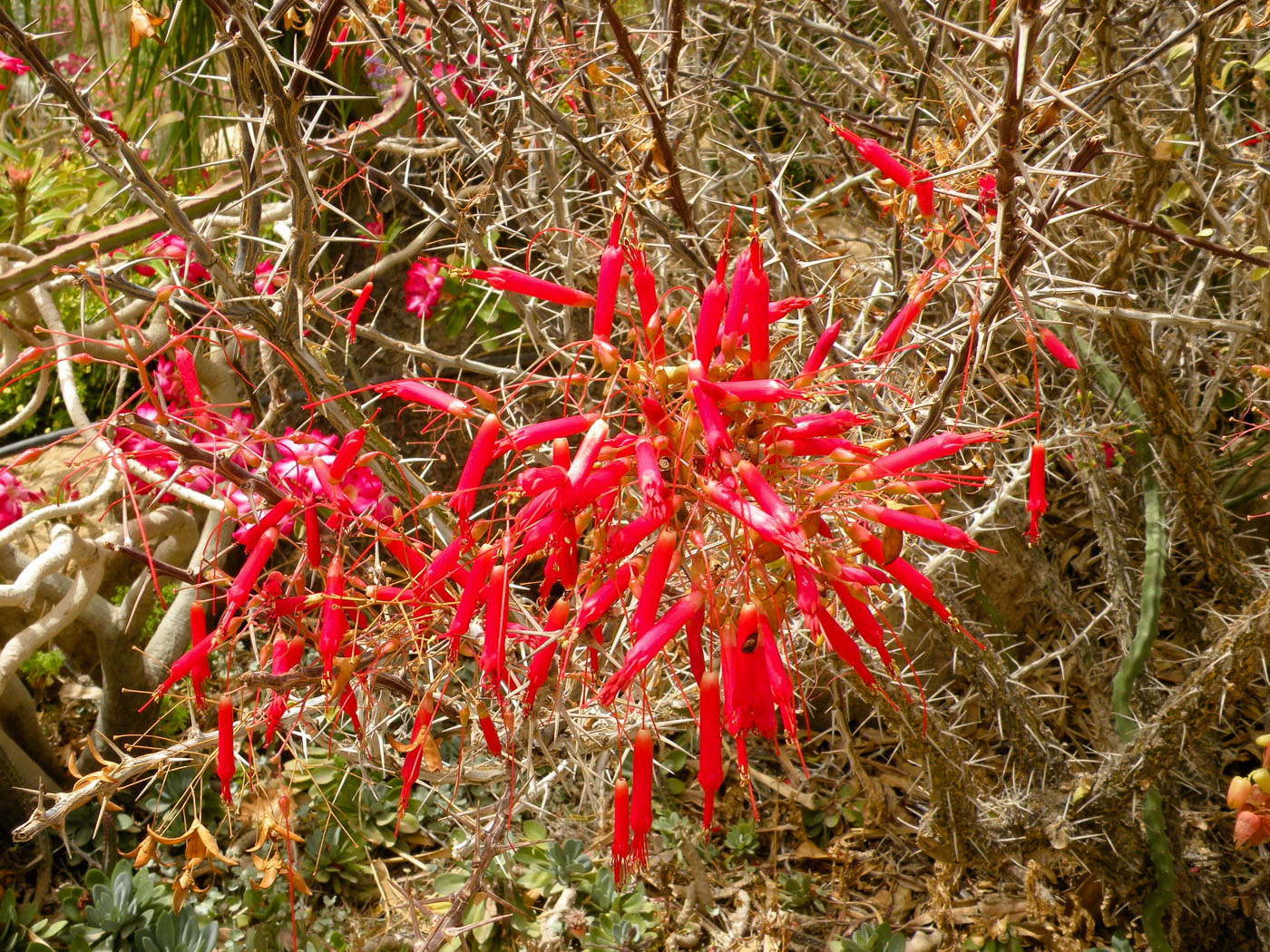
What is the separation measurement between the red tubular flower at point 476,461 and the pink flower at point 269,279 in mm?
642

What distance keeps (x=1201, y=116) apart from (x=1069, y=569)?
166cm

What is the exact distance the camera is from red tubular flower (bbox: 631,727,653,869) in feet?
3.07

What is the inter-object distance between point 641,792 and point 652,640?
18 cm

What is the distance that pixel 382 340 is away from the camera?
1802mm

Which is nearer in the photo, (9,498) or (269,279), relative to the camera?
(269,279)

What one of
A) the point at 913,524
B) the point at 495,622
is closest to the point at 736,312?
the point at 913,524

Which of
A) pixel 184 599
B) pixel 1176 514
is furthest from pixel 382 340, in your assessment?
pixel 1176 514

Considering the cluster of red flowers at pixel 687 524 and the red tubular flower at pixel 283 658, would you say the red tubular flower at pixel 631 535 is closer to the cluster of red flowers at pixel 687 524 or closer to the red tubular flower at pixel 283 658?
the cluster of red flowers at pixel 687 524

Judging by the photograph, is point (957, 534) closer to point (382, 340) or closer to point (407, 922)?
point (382, 340)

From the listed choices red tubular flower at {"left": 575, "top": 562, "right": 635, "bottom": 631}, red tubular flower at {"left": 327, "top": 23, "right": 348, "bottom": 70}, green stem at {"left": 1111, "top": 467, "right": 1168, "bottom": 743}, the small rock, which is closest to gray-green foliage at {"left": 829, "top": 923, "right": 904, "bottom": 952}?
the small rock

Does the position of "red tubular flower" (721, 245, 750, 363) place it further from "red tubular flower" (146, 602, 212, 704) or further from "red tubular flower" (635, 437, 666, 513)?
"red tubular flower" (146, 602, 212, 704)

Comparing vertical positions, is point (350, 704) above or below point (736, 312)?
below

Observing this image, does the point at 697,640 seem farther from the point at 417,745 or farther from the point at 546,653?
the point at 417,745

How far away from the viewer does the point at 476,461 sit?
930 millimetres
